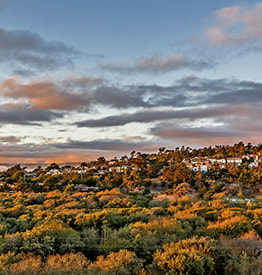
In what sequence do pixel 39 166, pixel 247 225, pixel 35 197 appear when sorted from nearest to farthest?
pixel 247 225 < pixel 35 197 < pixel 39 166

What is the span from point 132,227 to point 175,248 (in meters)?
4.54

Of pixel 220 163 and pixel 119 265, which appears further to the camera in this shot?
pixel 220 163

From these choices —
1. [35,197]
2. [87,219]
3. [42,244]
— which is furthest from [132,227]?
[35,197]

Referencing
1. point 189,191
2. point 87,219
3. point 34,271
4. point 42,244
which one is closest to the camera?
point 34,271

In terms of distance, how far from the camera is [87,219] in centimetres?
1523

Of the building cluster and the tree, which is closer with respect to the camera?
the tree

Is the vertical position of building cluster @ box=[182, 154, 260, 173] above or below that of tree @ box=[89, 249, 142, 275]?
below

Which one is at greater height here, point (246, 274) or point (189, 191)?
point (246, 274)

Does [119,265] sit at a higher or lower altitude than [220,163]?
higher

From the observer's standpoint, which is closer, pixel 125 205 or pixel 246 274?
pixel 246 274

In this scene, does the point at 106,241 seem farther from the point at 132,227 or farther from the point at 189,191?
the point at 189,191

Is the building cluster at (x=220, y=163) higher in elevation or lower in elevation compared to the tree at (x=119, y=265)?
lower

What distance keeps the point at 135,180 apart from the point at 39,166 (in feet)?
213

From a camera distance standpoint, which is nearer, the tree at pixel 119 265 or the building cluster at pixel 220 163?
the tree at pixel 119 265
